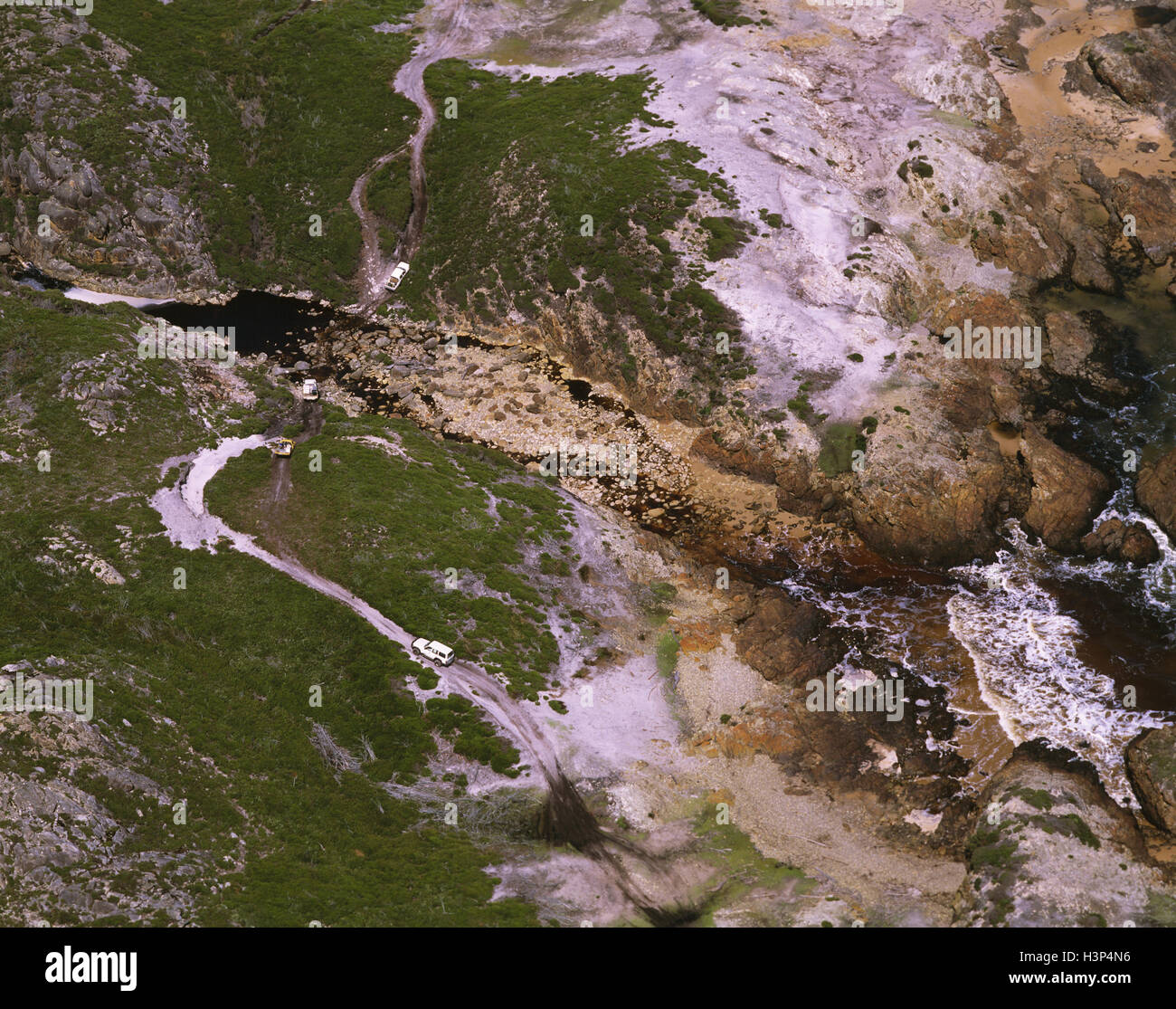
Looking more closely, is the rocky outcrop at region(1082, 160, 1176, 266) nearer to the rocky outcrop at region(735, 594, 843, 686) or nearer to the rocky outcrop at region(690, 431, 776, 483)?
the rocky outcrop at region(690, 431, 776, 483)

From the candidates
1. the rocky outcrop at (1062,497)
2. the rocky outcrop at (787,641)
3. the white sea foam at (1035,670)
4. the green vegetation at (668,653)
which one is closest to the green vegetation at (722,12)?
the rocky outcrop at (1062,497)

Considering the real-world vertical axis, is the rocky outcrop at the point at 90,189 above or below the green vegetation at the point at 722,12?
below

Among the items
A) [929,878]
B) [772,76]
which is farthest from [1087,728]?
[772,76]

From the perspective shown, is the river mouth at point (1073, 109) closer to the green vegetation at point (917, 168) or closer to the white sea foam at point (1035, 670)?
the green vegetation at point (917, 168)

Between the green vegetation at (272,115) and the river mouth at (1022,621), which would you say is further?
the green vegetation at (272,115)

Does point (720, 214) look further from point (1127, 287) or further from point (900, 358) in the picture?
point (1127, 287)

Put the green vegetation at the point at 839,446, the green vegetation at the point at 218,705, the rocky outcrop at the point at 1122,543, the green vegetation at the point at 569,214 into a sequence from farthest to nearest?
the green vegetation at the point at 569,214 → the green vegetation at the point at 839,446 → the rocky outcrop at the point at 1122,543 → the green vegetation at the point at 218,705
